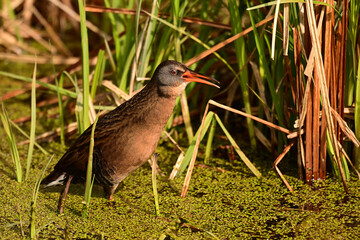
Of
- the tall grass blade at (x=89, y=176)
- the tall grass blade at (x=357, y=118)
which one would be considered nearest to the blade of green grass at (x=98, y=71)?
the tall grass blade at (x=89, y=176)

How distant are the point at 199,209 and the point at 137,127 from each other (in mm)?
604

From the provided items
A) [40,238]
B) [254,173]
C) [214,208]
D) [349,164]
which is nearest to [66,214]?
[40,238]

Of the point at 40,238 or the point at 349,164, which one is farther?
the point at 349,164

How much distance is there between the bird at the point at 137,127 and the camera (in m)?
2.94

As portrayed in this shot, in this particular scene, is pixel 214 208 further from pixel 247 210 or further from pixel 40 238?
pixel 40 238

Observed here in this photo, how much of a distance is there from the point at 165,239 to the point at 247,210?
0.57 meters

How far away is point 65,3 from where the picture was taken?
231 inches

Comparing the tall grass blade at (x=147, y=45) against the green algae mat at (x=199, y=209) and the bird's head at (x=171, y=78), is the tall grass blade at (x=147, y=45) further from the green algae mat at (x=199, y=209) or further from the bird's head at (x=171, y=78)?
the green algae mat at (x=199, y=209)

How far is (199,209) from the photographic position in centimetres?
308

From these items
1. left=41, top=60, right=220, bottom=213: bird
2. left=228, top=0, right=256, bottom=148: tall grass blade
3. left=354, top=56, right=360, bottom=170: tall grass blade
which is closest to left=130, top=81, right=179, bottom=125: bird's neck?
left=41, top=60, right=220, bottom=213: bird

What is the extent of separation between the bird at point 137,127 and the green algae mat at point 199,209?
7.7 inches

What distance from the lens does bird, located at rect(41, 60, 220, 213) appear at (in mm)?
2939

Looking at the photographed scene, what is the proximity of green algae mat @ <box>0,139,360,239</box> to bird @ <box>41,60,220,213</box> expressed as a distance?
19cm

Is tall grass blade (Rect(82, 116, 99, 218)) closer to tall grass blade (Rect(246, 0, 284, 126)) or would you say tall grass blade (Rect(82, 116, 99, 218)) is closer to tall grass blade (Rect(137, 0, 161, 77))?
tall grass blade (Rect(137, 0, 161, 77))
